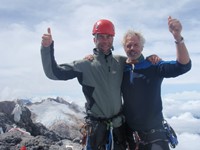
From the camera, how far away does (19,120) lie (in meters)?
29.6

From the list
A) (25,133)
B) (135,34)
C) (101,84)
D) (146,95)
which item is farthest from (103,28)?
(25,133)

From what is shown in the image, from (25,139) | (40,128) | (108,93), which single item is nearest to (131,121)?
Answer: (108,93)

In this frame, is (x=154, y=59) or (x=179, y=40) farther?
(x=154, y=59)

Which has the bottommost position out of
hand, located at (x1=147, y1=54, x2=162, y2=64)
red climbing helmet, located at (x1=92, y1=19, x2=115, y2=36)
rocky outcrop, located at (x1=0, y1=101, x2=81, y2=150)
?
rocky outcrop, located at (x1=0, y1=101, x2=81, y2=150)

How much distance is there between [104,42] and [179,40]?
2153 millimetres

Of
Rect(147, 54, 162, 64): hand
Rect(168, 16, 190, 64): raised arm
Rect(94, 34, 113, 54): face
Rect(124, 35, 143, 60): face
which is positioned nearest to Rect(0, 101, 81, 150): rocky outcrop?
Rect(94, 34, 113, 54): face

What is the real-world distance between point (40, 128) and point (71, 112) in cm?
1936

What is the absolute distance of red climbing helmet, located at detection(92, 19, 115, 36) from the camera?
28.9ft

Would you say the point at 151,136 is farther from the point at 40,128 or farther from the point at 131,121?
the point at 40,128

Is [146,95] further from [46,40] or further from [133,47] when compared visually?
[46,40]

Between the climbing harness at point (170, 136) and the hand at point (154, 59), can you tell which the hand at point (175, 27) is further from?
the climbing harness at point (170, 136)

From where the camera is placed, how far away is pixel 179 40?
752cm


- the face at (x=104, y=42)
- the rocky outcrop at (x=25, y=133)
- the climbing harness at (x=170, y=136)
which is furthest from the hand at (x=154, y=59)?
the rocky outcrop at (x=25, y=133)

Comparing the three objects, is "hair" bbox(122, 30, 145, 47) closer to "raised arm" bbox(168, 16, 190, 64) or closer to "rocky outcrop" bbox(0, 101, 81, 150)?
"raised arm" bbox(168, 16, 190, 64)
